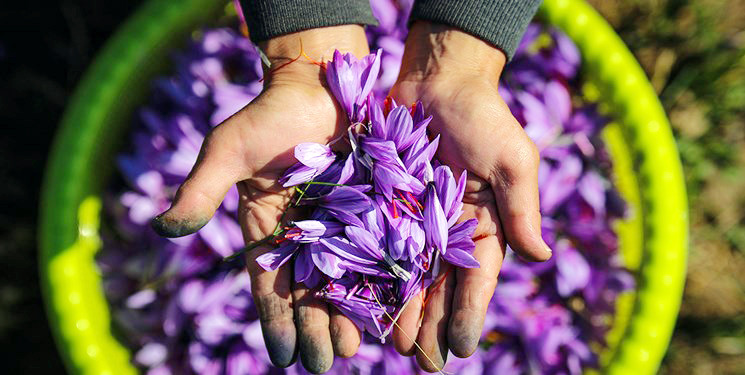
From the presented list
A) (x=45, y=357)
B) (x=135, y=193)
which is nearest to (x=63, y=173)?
(x=135, y=193)

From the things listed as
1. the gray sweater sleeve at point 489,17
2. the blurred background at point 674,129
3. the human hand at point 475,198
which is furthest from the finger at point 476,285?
the blurred background at point 674,129

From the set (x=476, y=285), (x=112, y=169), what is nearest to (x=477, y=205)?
(x=476, y=285)

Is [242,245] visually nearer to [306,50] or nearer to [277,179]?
[277,179]

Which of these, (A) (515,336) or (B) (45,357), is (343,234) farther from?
(B) (45,357)

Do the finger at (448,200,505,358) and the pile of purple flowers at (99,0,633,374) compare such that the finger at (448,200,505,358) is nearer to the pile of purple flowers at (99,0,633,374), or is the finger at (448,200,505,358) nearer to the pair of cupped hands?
the pair of cupped hands

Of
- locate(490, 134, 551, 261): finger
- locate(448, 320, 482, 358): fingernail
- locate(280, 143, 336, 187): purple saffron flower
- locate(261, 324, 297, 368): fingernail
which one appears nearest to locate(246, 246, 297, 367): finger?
locate(261, 324, 297, 368): fingernail

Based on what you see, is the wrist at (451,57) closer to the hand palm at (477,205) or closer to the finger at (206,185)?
the hand palm at (477,205)
